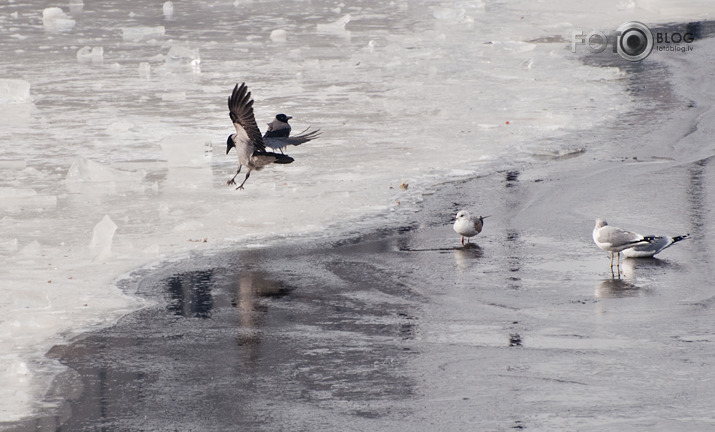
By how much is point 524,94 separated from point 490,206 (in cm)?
681

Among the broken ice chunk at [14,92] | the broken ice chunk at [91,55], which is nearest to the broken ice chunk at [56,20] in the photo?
the broken ice chunk at [91,55]

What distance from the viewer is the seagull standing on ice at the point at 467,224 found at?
936 centimetres

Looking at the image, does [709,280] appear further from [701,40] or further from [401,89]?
[701,40]

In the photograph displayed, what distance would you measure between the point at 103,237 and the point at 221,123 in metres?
5.92

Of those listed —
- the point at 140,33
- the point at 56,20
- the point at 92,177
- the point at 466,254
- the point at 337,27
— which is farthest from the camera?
the point at 56,20

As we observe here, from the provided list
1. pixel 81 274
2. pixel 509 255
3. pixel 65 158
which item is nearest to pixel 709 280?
pixel 509 255

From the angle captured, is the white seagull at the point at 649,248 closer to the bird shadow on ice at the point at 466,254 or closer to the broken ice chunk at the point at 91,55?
the bird shadow on ice at the point at 466,254

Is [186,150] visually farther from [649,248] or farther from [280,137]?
[649,248]

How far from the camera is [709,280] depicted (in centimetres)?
820

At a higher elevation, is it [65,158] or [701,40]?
[701,40]

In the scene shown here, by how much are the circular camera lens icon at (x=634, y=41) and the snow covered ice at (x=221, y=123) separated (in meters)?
1.12

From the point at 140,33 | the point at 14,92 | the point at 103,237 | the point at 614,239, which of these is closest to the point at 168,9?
the point at 140,33

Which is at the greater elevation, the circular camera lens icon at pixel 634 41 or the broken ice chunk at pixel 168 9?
the broken ice chunk at pixel 168 9

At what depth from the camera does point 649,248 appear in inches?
348
